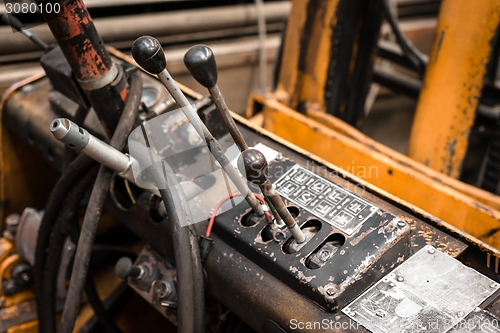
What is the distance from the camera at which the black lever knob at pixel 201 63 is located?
0.60 metres

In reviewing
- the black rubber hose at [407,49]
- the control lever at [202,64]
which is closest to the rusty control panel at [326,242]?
the control lever at [202,64]

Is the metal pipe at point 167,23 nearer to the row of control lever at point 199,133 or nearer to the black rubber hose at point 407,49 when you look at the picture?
the black rubber hose at point 407,49

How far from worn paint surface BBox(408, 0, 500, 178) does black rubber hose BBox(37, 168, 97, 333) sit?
876mm

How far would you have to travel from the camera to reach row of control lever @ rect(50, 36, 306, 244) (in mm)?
602

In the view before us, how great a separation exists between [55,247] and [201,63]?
534 mm

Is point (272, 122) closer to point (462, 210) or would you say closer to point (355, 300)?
point (462, 210)

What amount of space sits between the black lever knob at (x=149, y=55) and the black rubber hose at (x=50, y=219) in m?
0.27

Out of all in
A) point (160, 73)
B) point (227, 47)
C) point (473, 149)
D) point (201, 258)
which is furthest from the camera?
point (227, 47)

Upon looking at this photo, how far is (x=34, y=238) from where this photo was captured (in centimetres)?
115

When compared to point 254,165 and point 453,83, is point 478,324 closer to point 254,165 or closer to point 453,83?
point 254,165

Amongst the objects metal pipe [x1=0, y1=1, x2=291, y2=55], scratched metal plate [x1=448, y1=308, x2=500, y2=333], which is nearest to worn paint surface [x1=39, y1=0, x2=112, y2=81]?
scratched metal plate [x1=448, y1=308, x2=500, y2=333]

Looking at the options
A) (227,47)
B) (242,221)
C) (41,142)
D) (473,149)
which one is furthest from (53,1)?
(473,149)

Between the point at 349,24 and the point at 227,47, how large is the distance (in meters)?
0.99

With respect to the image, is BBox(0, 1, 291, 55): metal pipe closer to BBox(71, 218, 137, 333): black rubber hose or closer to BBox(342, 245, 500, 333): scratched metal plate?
BBox(71, 218, 137, 333): black rubber hose
